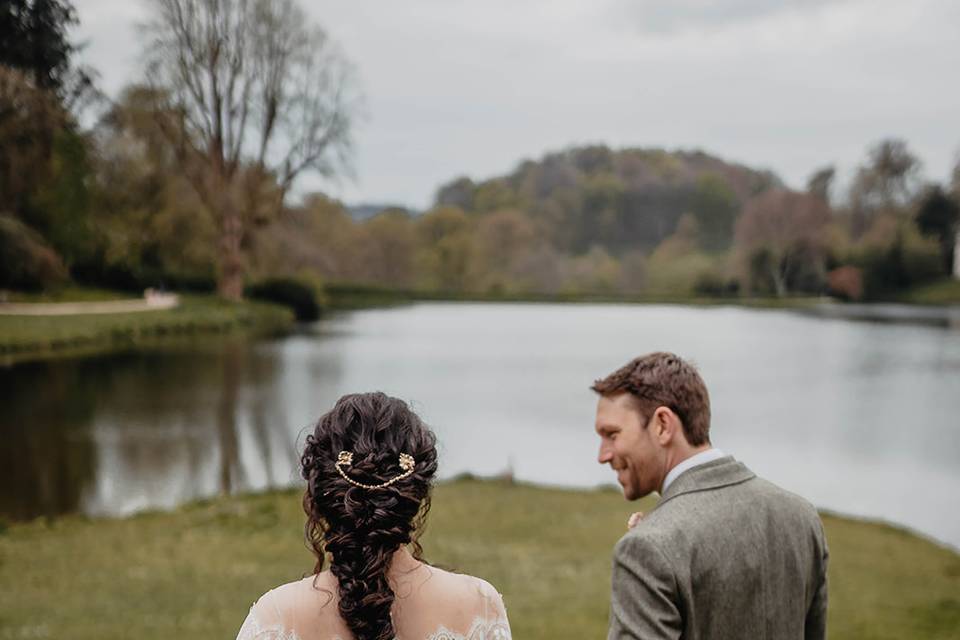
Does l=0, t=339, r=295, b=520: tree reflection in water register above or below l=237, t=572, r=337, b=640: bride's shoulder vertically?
below

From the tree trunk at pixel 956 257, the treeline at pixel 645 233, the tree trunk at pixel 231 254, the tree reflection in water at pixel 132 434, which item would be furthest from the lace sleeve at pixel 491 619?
the tree trunk at pixel 956 257

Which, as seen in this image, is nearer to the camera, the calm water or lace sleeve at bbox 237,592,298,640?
lace sleeve at bbox 237,592,298,640

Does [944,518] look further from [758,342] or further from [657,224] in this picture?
[657,224]

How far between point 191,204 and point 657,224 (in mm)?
79377

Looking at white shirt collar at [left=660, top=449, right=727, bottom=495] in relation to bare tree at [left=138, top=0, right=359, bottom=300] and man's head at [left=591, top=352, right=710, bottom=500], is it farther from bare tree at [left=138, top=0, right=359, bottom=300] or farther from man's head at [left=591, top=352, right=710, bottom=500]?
bare tree at [left=138, top=0, right=359, bottom=300]

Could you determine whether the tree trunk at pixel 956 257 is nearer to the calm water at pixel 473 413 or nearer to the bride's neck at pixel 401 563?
the calm water at pixel 473 413

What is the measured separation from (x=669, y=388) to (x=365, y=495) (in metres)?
0.76

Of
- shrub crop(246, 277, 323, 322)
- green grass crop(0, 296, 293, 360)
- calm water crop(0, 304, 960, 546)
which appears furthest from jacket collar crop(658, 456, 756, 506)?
shrub crop(246, 277, 323, 322)

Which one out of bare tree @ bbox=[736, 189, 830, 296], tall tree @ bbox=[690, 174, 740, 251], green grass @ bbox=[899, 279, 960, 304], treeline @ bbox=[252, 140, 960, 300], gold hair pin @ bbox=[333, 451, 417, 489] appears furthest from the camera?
tall tree @ bbox=[690, 174, 740, 251]

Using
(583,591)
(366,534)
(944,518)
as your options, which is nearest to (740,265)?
(944,518)

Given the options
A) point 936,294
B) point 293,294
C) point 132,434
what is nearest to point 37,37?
point 132,434

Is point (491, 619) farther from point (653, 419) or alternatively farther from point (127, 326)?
point (127, 326)

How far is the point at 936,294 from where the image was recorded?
5594 cm

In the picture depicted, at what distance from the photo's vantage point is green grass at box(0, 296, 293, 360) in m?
20.7
